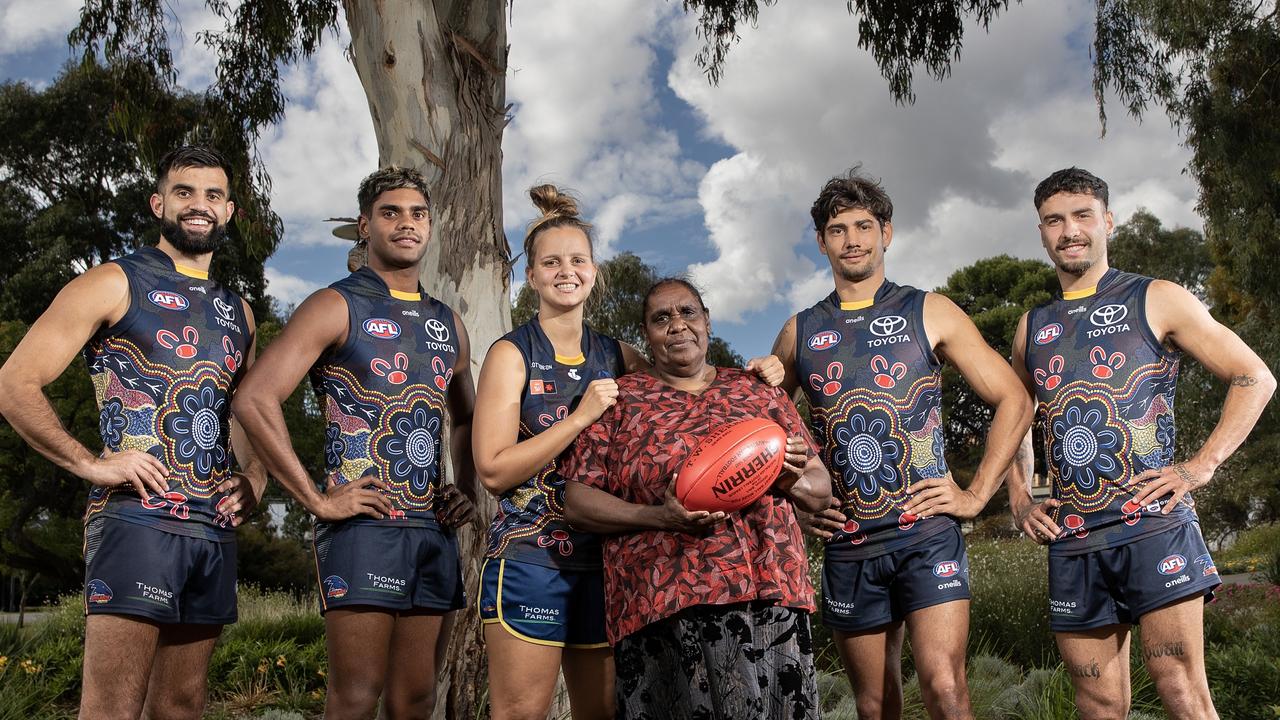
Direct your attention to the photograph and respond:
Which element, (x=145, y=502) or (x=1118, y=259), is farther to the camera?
(x=1118, y=259)

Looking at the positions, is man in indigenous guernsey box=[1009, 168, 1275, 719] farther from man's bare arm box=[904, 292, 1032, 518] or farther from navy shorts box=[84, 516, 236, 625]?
navy shorts box=[84, 516, 236, 625]

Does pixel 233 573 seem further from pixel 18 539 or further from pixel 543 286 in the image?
pixel 18 539

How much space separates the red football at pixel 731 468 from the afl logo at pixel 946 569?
111cm

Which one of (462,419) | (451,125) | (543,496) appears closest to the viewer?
(543,496)

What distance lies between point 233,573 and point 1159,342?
3.76 meters

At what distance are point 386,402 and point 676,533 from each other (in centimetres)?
135

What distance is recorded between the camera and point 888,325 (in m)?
4.10

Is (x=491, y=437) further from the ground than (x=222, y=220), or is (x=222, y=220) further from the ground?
(x=222, y=220)

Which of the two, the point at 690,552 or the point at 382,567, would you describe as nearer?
the point at 690,552

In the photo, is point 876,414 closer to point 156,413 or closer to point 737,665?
point 737,665

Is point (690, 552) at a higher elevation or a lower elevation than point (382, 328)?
lower

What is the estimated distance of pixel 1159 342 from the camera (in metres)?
4.02

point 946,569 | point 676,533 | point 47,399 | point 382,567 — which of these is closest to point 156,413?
point 47,399

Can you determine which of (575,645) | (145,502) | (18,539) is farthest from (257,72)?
(18,539)
